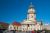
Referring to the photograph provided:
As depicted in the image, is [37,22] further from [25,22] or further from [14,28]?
[14,28]

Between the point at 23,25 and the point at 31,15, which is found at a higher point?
the point at 31,15

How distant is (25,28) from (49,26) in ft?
6.75

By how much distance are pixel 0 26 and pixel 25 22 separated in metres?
2.83

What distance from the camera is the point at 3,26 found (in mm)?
11008

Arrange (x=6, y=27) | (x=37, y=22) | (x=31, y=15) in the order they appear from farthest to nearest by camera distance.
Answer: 1. (x=31, y=15)
2. (x=37, y=22)
3. (x=6, y=27)

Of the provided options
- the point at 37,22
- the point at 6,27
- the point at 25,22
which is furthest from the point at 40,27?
the point at 6,27

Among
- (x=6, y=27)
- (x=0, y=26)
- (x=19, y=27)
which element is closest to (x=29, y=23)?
(x=19, y=27)

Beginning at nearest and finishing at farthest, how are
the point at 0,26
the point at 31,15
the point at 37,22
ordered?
1. the point at 0,26
2. the point at 37,22
3. the point at 31,15

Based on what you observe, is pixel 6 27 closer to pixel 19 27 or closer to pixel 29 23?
pixel 19 27

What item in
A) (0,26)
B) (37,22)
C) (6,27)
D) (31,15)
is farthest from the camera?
(31,15)

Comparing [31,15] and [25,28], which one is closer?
[25,28]

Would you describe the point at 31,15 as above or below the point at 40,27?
above

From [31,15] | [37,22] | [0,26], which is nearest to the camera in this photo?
[0,26]

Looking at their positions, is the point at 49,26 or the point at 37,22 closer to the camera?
the point at 49,26
